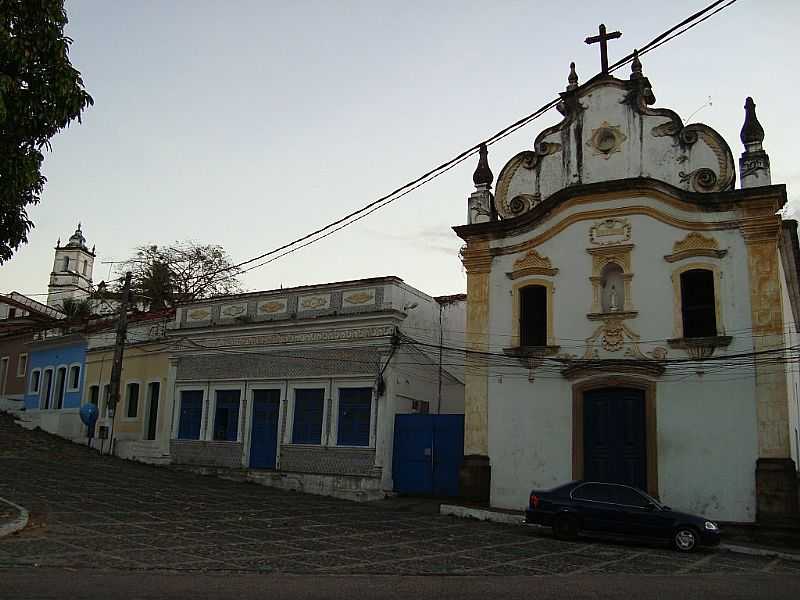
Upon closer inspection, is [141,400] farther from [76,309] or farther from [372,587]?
[372,587]

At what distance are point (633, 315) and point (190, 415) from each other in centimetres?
1547

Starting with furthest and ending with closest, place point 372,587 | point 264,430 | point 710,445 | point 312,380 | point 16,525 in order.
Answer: point 264,430
point 312,380
point 710,445
point 16,525
point 372,587

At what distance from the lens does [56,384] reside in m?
34.4

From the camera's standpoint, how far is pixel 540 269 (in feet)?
63.9

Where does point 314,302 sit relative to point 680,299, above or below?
above

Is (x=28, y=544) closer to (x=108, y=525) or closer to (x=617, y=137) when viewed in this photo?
(x=108, y=525)

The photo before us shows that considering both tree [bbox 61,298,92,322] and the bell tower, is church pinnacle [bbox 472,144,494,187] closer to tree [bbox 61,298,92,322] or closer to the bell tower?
tree [bbox 61,298,92,322]

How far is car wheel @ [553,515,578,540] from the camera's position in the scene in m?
15.1

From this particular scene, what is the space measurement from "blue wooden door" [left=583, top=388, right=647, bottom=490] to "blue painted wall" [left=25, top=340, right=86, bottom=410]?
22.8m

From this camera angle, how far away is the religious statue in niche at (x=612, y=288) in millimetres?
18578

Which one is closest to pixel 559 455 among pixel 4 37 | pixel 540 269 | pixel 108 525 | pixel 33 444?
pixel 540 269

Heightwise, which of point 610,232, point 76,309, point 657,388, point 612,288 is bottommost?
point 657,388

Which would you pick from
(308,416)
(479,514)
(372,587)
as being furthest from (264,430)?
(372,587)

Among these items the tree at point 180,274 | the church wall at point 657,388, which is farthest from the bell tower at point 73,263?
the church wall at point 657,388
